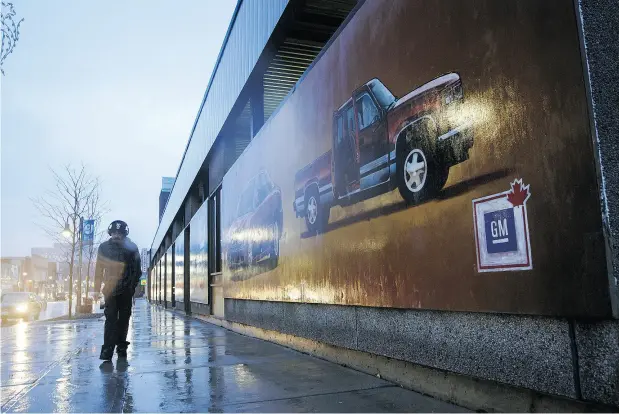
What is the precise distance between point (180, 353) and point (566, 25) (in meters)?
6.43

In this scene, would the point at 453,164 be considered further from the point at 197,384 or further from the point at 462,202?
the point at 197,384

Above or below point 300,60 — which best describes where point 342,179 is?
below

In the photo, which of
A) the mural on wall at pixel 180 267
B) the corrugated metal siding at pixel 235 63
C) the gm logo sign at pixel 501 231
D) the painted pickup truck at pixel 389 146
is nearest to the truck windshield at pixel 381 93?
the painted pickup truck at pixel 389 146

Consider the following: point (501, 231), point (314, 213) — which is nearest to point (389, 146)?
point (501, 231)

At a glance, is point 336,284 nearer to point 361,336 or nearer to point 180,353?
point 361,336

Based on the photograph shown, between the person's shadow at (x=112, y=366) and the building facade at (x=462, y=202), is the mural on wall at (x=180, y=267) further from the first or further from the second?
the person's shadow at (x=112, y=366)

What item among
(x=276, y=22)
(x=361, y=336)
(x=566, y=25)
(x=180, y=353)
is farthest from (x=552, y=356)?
(x=276, y=22)

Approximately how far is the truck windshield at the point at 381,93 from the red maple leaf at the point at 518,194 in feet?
5.85

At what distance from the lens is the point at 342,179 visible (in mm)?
5461

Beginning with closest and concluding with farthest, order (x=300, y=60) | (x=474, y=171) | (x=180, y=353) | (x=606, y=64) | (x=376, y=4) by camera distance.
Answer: (x=606, y=64) < (x=474, y=171) < (x=376, y=4) < (x=180, y=353) < (x=300, y=60)

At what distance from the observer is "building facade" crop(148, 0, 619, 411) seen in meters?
2.61

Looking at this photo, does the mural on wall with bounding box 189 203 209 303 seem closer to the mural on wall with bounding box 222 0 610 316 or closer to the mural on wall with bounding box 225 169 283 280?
the mural on wall with bounding box 225 169 283 280

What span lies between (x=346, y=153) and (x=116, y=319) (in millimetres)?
4060

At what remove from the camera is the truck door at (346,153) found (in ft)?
17.1
